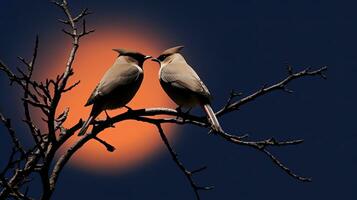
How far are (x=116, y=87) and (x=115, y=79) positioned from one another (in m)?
0.24

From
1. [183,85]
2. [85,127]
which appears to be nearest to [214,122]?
[85,127]

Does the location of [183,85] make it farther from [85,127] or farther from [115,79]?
[85,127]

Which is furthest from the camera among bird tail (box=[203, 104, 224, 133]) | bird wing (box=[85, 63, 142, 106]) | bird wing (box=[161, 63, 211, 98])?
bird wing (box=[161, 63, 211, 98])

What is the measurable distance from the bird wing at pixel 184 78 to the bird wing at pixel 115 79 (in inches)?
15.5

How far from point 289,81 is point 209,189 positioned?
4.06ft

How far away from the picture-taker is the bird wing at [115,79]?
6422 mm

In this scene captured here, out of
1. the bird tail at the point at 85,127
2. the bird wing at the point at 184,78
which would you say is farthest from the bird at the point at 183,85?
the bird tail at the point at 85,127

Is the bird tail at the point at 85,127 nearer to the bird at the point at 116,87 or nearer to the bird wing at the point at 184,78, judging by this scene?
the bird at the point at 116,87

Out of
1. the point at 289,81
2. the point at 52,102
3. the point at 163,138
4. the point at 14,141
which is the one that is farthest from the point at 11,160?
the point at 289,81

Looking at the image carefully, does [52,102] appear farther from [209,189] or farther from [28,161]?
[209,189]

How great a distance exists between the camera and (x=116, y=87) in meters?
6.58

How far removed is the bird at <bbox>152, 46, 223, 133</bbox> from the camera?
6488 mm

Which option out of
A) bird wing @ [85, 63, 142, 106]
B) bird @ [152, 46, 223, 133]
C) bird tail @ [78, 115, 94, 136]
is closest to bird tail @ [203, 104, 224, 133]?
bird @ [152, 46, 223, 133]

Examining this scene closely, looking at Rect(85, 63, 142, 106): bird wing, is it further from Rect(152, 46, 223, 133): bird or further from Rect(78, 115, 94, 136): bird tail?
Rect(78, 115, 94, 136): bird tail
